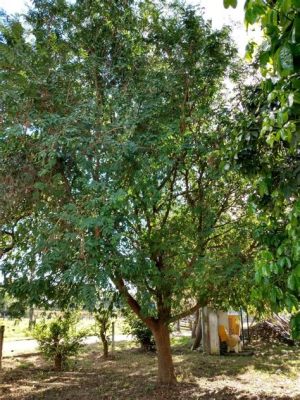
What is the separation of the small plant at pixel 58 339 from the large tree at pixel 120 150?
146 inches

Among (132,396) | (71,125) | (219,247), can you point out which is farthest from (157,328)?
(71,125)

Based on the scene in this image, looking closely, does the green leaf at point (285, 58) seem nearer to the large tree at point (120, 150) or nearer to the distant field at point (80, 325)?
the large tree at point (120, 150)

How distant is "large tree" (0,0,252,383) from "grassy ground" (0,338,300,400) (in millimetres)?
1767

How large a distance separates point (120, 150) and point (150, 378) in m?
5.38

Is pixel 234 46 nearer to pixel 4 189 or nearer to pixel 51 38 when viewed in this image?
pixel 51 38

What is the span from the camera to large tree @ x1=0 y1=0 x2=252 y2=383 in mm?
4867

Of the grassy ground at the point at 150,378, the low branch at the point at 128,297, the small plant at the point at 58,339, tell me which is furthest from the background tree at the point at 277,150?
the small plant at the point at 58,339

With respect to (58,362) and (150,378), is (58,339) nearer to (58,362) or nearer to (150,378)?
(58,362)

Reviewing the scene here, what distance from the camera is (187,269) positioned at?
557cm

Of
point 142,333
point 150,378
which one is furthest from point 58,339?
point 142,333

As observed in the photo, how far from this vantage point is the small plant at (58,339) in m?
9.53

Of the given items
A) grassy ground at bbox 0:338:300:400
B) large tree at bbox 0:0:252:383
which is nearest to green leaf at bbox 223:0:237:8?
large tree at bbox 0:0:252:383

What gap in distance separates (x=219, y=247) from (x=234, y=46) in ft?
10.9

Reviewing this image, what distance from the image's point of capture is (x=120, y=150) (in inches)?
193
